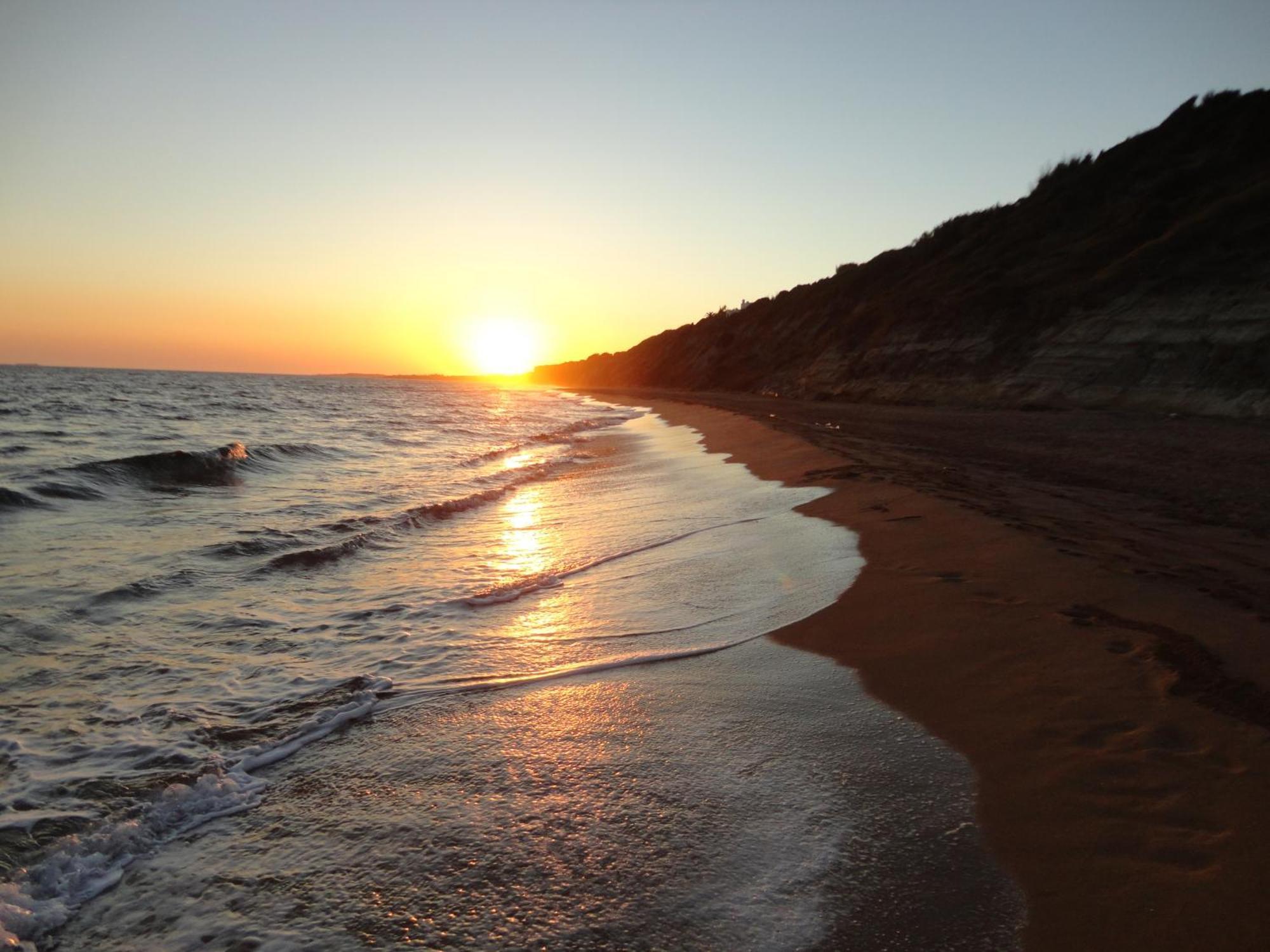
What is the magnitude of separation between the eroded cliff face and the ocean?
55.4 feet

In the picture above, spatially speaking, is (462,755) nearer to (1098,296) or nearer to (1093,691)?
(1093,691)

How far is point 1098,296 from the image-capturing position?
23.7 meters

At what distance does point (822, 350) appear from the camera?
1699 inches

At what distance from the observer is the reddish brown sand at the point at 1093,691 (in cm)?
233

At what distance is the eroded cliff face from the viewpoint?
62.2ft

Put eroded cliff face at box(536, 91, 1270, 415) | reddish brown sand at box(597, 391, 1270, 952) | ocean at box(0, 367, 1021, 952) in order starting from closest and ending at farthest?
reddish brown sand at box(597, 391, 1270, 952) < ocean at box(0, 367, 1021, 952) < eroded cliff face at box(536, 91, 1270, 415)

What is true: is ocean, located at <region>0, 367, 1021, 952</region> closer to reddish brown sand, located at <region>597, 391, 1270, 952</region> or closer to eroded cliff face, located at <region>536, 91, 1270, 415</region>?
reddish brown sand, located at <region>597, 391, 1270, 952</region>

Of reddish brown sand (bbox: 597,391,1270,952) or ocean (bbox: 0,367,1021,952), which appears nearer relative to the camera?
reddish brown sand (bbox: 597,391,1270,952)

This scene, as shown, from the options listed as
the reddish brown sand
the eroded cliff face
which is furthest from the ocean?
the eroded cliff face

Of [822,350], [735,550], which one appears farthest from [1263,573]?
[822,350]

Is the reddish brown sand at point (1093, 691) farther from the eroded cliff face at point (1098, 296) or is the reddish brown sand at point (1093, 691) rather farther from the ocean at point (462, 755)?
the eroded cliff face at point (1098, 296)

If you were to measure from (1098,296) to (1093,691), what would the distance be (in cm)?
2488

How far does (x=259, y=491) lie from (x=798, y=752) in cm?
1218

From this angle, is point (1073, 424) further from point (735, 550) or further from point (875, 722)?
point (875, 722)
